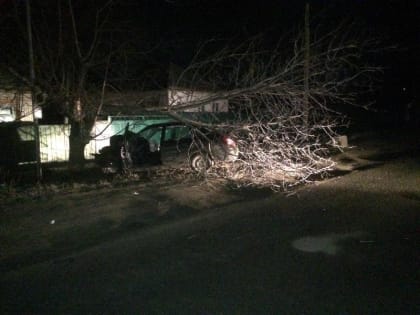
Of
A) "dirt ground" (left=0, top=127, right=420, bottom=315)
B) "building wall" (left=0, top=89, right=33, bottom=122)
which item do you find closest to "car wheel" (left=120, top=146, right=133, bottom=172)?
"dirt ground" (left=0, top=127, right=420, bottom=315)

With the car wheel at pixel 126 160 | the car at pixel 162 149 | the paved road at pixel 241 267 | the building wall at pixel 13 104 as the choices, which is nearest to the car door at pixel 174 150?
the car at pixel 162 149

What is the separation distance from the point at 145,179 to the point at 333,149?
982 centimetres

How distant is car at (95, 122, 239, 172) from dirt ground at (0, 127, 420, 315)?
1624 millimetres

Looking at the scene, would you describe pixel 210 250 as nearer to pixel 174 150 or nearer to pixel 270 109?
pixel 270 109

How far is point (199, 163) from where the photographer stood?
40.0 ft

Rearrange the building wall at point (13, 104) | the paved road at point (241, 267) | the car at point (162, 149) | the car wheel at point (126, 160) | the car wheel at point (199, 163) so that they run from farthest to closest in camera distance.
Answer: the building wall at point (13, 104)
the car wheel at point (126, 160)
the car at point (162, 149)
the car wheel at point (199, 163)
the paved road at point (241, 267)

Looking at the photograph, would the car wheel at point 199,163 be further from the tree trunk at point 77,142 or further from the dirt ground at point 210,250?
the tree trunk at point 77,142

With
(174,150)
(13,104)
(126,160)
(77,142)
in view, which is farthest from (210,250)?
(13,104)

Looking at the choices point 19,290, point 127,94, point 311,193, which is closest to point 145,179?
point 127,94

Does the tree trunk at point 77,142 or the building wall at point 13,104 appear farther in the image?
the building wall at point 13,104

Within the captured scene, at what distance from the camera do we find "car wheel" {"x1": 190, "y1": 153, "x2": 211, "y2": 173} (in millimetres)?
11299

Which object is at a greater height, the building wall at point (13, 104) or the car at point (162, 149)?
the building wall at point (13, 104)

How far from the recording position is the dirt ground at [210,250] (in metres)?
4.58

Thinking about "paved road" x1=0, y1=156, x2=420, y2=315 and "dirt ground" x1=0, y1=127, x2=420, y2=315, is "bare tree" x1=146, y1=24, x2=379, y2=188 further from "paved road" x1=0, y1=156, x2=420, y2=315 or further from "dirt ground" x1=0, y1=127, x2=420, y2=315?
"paved road" x1=0, y1=156, x2=420, y2=315
